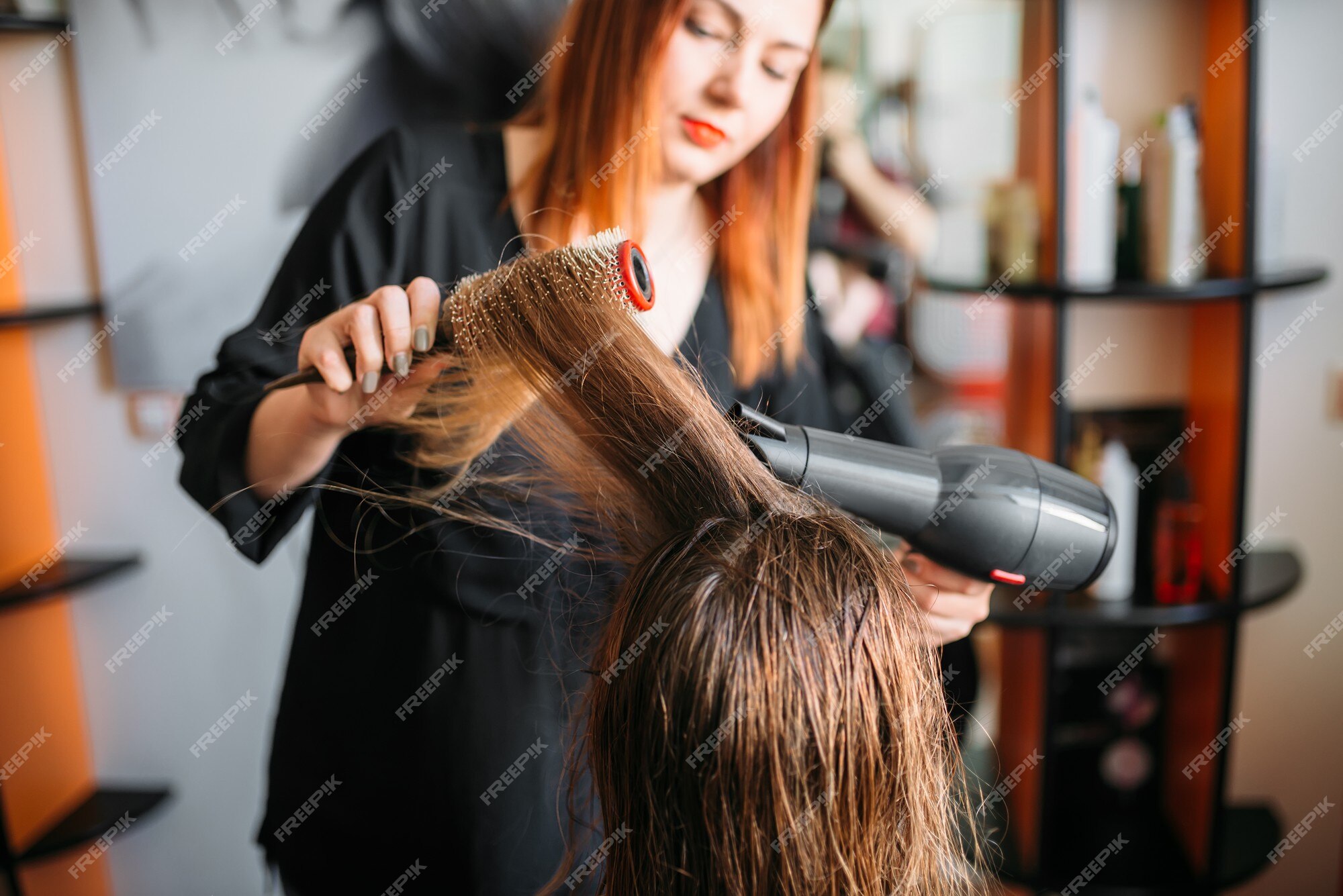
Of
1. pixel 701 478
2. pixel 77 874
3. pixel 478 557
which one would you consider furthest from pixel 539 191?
pixel 77 874

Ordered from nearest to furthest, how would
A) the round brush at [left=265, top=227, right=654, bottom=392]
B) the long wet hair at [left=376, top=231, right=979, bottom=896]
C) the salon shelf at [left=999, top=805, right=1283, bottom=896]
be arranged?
1. the long wet hair at [left=376, top=231, right=979, bottom=896]
2. the round brush at [left=265, top=227, right=654, bottom=392]
3. the salon shelf at [left=999, top=805, right=1283, bottom=896]

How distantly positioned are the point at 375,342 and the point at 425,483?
286mm

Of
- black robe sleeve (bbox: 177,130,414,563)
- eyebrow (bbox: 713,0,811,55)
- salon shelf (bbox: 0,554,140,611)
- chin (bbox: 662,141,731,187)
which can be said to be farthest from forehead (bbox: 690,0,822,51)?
salon shelf (bbox: 0,554,140,611)

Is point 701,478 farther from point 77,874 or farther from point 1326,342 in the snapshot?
point 77,874

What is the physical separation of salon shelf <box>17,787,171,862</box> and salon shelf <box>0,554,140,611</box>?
408 millimetres

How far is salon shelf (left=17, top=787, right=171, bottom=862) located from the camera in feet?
5.05

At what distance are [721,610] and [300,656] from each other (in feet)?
2.24

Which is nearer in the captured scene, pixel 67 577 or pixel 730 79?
pixel 730 79

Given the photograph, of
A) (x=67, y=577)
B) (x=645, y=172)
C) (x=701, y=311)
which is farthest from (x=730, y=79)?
(x=67, y=577)

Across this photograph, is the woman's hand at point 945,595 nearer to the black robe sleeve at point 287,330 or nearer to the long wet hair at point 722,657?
the long wet hair at point 722,657

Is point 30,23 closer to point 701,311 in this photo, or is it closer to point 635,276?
point 701,311

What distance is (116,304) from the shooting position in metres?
1.44

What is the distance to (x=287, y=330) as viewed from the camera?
97 centimetres

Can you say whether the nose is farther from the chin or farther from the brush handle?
the brush handle
